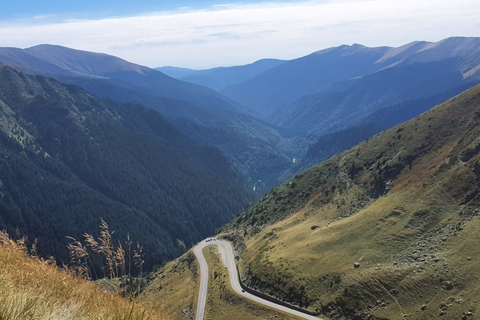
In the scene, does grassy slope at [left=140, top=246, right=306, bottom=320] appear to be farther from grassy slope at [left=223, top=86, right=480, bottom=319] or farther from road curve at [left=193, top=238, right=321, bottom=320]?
grassy slope at [left=223, top=86, right=480, bottom=319]

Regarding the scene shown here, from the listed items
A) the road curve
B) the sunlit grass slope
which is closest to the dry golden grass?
the road curve

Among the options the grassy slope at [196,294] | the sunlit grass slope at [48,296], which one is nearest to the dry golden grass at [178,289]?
the grassy slope at [196,294]

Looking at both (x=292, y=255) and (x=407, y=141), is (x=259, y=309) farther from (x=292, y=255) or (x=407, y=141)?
(x=407, y=141)

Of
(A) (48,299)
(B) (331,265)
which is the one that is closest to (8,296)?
(A) (48,299)

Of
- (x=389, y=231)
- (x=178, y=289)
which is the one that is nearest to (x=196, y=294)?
(x=178, y=289)

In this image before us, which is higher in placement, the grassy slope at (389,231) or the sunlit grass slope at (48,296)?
the sunlit grass slope at (48,296)

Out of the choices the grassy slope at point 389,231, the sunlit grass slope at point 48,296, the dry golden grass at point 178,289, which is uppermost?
the sunlit grass slope at point 48,296

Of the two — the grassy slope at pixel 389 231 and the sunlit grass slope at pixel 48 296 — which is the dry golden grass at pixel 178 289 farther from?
the sunlit grass slope at pixel 48 296
